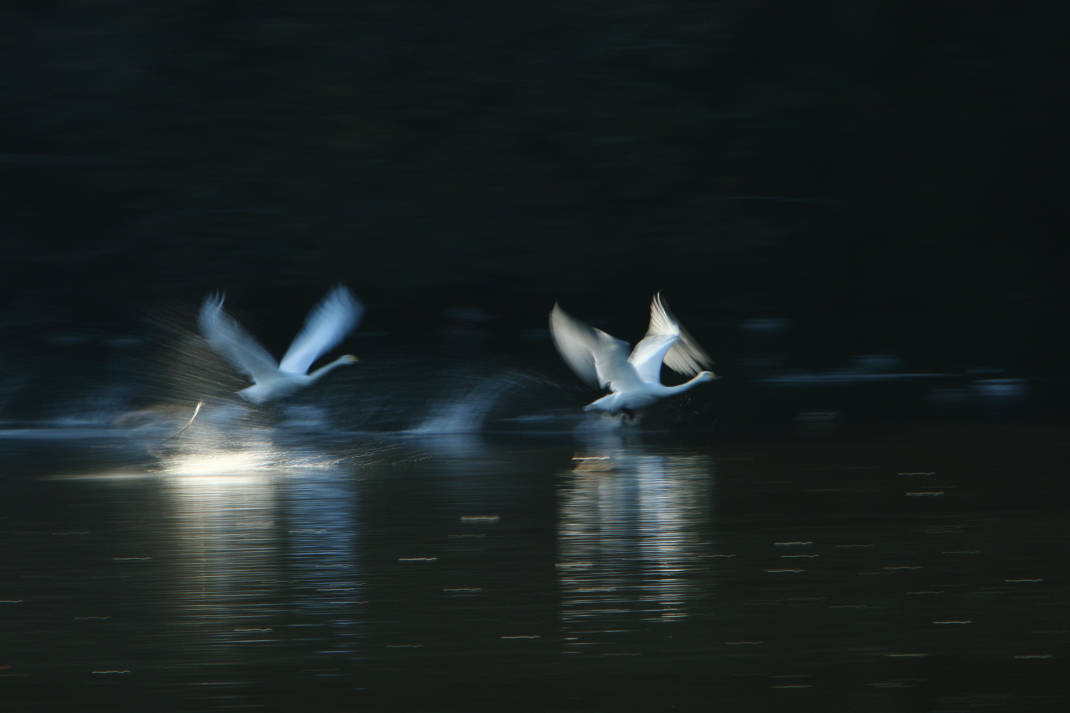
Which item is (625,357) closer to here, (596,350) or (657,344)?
(596,350)

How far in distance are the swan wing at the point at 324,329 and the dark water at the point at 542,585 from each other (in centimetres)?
198

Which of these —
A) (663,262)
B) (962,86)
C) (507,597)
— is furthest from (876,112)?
(507,597)

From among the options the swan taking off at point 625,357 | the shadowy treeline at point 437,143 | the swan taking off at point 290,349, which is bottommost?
the swan taking off at point 625,357

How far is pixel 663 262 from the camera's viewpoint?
66.6 feet

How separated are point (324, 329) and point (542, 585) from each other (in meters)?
7.00

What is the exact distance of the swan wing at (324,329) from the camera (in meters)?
13.5

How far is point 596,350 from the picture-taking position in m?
13.3

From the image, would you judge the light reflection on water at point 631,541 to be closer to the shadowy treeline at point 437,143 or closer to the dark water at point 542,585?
the dark water at point 542,585

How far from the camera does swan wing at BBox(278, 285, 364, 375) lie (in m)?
13.5

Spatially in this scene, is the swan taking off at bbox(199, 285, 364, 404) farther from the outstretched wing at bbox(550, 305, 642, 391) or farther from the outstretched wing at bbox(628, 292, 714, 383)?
the outstretched wing at bbox(628, 292, 714, 383)

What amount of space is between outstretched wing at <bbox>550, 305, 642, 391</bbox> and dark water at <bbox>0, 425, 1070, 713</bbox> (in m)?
1.49

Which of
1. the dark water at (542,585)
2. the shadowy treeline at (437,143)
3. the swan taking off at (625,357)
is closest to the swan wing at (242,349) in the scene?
the dark water at (542,585)

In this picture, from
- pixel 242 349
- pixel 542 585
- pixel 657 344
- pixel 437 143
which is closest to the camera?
pixel 542 585

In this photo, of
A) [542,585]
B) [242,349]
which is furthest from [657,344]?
[542,585]
